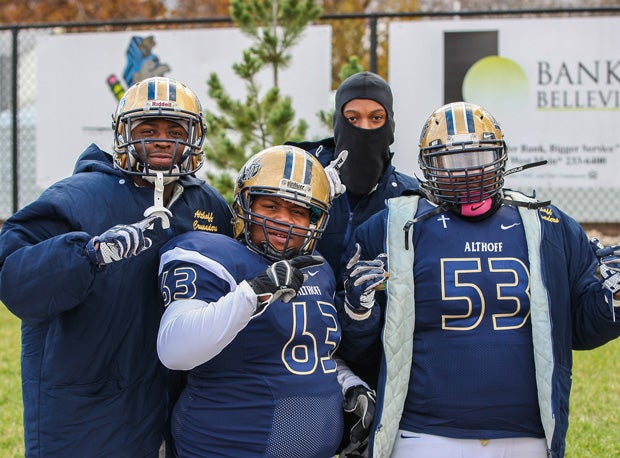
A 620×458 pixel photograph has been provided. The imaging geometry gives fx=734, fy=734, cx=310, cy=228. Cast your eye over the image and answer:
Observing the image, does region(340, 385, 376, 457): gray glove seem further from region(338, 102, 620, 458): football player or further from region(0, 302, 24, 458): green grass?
region(0, 302, 24, 458): green grass

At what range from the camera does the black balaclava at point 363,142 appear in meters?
3.60

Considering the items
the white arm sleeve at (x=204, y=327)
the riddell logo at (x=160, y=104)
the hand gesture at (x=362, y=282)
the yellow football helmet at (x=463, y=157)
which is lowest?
the white arm sleeve at (x=204, y=327)

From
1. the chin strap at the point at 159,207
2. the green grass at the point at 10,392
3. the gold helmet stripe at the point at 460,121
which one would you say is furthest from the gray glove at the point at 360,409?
the green grass at the point at 10,392

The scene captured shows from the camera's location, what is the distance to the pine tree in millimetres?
6645

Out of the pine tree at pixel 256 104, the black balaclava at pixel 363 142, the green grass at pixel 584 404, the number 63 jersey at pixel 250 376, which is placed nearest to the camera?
the number 63 jersey at pixel 250 376

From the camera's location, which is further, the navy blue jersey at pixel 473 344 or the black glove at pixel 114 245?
the navy blue jersey at pixel 473 344

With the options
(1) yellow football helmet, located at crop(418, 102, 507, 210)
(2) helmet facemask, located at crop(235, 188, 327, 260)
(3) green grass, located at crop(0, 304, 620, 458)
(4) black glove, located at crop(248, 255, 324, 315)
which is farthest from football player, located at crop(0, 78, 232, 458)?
(3) green grass, located at crop(0, 304, 620, 458)

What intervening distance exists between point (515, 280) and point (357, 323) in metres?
0.60

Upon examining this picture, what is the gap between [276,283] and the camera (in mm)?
2352

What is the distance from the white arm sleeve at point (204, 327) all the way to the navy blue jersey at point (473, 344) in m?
0.73

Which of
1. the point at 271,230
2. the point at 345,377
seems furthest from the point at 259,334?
the point at 345,377

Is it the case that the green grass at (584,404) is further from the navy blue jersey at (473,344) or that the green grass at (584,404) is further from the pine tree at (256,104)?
the pine tree at (256,104)

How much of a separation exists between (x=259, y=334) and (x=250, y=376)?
0.48 feet

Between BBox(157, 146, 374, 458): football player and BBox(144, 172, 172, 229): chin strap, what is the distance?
0.31 feet
